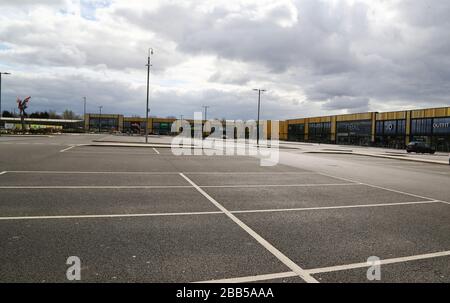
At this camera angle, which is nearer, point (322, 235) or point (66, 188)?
point (322, 235)

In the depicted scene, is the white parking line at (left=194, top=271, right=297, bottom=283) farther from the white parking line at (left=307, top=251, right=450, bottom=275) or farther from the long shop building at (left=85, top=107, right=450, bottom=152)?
the long shop building at (left=85, top=107, right=450, bottom=152)

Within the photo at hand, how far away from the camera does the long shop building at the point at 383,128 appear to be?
Answer: 6016cm

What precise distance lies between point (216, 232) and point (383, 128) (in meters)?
75.5

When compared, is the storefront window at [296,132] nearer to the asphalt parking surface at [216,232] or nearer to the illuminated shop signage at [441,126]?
the illuminated shop signage at [441,126]

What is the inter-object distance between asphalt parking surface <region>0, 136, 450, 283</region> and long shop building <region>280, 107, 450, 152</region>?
58298 mm

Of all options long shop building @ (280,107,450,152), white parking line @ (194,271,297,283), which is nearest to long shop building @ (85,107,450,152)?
long shop building @ (280,107,450,152)

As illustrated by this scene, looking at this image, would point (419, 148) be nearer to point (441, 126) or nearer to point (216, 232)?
point (441, 126)

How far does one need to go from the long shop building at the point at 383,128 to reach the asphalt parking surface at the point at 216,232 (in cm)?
5830

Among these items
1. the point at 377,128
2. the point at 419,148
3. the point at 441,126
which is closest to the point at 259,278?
the point at 419,148

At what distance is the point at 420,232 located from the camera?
634 cm
